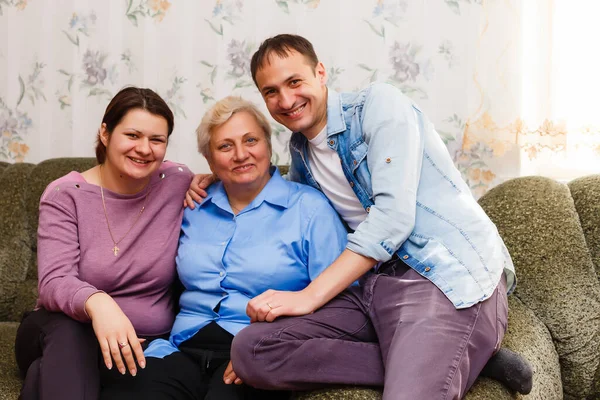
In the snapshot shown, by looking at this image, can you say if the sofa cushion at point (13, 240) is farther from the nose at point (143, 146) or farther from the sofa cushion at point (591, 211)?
the sofa cushion at point (591, 211)

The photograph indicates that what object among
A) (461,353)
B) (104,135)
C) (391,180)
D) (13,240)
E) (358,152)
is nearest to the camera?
(461,353)

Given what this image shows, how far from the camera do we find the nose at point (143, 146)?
→ 1.74 metres

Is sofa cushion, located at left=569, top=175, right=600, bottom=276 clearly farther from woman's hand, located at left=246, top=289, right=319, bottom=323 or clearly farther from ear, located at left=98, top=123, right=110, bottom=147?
ear, located at left=98, top=123, right=110, bottom=147

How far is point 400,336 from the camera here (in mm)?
1370

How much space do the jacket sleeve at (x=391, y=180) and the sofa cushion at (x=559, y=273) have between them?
52 centimetres

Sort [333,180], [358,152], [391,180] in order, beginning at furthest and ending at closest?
[333,180], [358,152], [391,180]

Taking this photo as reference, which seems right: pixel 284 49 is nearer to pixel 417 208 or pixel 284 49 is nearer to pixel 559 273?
pixel 417 208

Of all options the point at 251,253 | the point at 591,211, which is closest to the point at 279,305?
the point at 251,253

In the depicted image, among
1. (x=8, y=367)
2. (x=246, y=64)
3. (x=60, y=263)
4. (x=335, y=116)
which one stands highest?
(x=246, y=64)

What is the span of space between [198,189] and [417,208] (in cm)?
65

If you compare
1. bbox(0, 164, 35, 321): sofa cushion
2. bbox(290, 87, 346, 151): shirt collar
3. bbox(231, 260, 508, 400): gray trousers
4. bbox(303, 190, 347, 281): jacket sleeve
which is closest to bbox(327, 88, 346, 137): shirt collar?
bbox(290, 87, 346, 151): shirt collar

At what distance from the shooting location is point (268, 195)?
5.73ft

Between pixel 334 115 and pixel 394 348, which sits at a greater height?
pixel 334 115

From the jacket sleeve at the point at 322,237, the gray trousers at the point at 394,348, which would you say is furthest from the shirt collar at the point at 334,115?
the gray trousers at the point at 394,348
